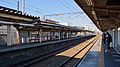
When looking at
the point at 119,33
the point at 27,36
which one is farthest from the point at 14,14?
the point at 119,33

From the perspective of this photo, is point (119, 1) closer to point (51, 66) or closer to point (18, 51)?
point (51, 66)

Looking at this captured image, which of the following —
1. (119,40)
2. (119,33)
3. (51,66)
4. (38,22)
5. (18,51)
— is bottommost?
(51,66)

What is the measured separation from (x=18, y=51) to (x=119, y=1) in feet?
24.9

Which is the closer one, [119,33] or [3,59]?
[3,59]

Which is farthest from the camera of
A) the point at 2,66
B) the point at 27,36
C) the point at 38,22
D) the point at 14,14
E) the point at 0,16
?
the point at 27,36

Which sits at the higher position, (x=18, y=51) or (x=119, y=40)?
(x=119, y=40)

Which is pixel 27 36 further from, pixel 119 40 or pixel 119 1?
pixel 119 1

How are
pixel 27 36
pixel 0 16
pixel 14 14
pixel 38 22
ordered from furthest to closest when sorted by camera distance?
pixel 27 36
pixel 38 22
pixel 14 14
pixel 0 16

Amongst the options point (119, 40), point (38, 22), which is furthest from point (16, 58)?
point (119, 40)

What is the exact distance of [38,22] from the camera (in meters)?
10.8

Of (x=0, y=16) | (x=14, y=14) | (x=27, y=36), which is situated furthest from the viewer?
(x=27, y=36)

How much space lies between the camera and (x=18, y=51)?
28.7 feet

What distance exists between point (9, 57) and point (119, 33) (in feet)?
34.0

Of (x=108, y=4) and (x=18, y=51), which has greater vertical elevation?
(x=108, y=4)
